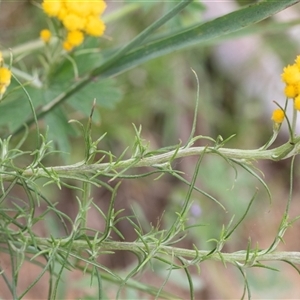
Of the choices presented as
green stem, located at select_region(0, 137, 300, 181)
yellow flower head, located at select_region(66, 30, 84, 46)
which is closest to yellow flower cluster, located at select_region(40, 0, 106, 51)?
yellow flower head, located at select_region(66, 30, 84, 46)

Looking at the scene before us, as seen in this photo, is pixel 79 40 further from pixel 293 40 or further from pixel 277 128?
pixel 293 40

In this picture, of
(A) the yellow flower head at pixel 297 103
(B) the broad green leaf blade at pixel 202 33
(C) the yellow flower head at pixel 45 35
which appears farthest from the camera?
(C) the yellow flower head at pixel 45 35

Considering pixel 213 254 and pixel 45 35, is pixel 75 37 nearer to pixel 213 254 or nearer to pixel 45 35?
pixel 45 35

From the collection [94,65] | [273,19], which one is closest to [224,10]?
[273,19]

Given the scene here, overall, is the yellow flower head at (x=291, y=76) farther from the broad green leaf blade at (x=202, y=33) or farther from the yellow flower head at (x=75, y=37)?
the yellow flower head at (x=75, y=37)

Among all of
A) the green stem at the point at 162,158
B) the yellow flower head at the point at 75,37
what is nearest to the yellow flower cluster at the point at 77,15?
the yellow flower head at the point at 75,37

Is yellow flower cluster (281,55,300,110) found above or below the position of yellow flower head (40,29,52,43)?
below

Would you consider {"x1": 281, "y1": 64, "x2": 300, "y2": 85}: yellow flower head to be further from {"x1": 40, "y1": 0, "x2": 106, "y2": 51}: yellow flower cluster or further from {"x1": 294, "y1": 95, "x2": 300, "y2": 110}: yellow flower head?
{"x1": 40, "y1": 0, "x2": 106, "y2": 51}: yellow flower cluster

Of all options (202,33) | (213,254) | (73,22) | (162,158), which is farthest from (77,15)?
(213,254)
